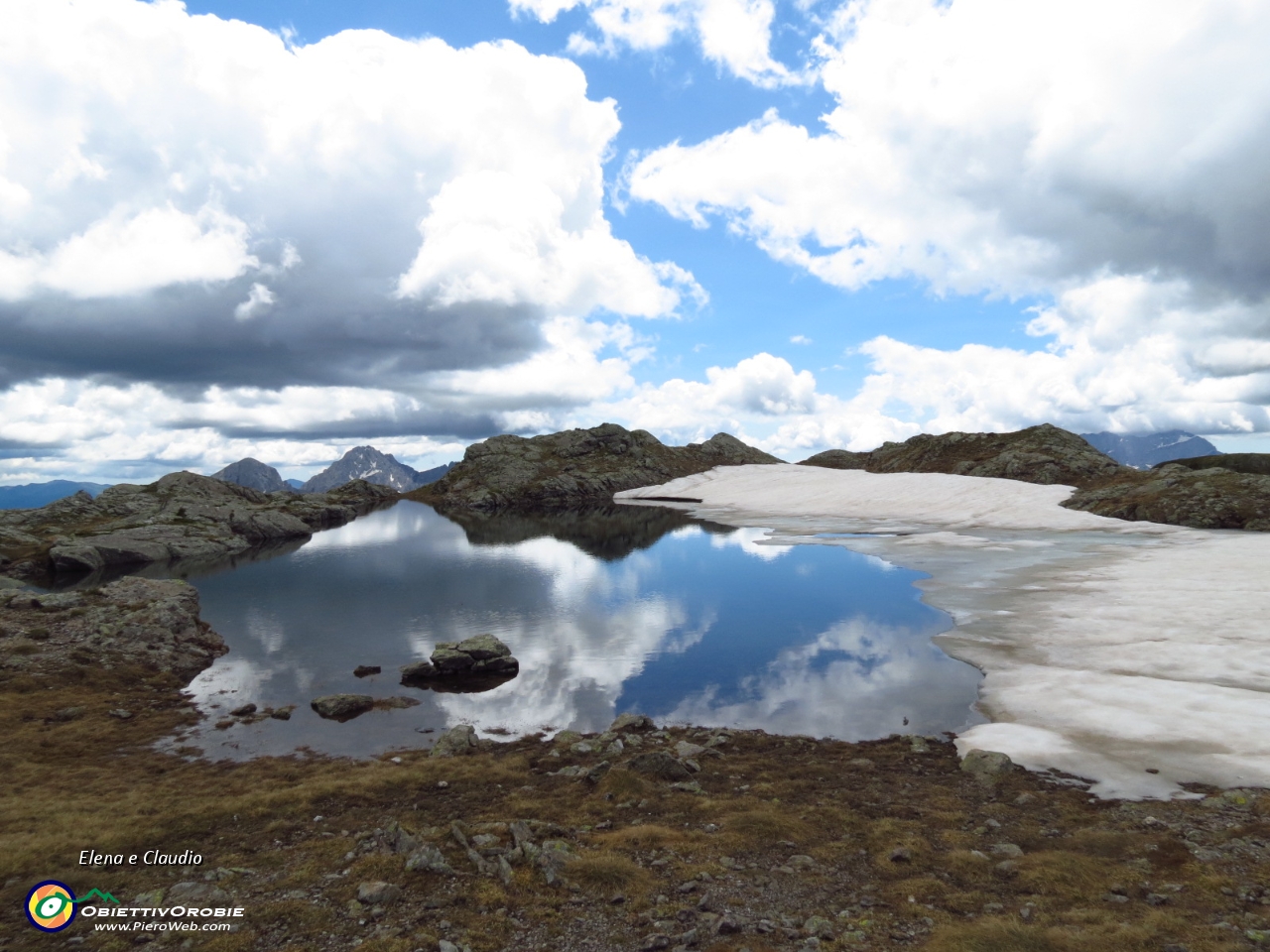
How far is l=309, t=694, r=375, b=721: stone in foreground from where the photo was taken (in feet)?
105

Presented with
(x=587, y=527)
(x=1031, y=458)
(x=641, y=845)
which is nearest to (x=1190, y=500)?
(x=1031, y=458)

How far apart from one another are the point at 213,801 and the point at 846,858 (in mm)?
20699

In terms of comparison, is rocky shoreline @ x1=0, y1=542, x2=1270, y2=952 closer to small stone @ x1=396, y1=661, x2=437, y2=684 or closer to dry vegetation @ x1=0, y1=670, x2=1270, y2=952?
dry vegetation @ x1=0, y1=670, x2=1270, y2=952

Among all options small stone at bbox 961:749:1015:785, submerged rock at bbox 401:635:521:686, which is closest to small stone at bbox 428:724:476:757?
submerged rock at bbox 401:635:521:686

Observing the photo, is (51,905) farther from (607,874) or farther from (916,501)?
(916,501)

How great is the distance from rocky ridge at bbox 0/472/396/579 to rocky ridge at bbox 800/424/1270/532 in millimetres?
151643

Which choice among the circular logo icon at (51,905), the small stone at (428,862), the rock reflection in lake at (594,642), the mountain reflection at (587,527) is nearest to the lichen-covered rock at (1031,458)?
the mountain reflection at (587,527)

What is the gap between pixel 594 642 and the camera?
45344 mm

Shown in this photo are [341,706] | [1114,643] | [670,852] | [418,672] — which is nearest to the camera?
[670,852]

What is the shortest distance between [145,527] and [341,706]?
312 feet

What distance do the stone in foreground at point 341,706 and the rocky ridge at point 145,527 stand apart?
77.7 meters

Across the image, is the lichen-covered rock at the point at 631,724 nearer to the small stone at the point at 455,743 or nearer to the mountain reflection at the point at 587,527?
the small stone at the point at 455,743

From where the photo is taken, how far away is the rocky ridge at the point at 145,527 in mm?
85875

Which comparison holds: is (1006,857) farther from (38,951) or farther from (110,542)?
(110,542)
